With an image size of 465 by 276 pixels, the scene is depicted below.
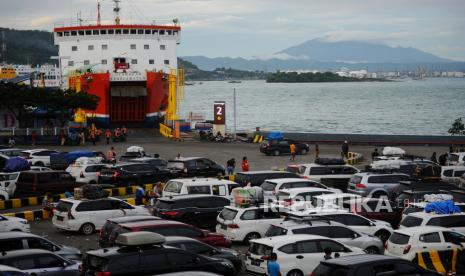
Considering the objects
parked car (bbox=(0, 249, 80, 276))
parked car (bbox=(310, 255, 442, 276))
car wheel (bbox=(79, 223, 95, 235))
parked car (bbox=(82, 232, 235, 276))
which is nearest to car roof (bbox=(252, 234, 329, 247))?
parked car (bbox=(82, 232, 235, 276))

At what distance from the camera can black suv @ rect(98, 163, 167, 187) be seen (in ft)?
96.7

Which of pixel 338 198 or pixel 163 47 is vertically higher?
pixel 163 47

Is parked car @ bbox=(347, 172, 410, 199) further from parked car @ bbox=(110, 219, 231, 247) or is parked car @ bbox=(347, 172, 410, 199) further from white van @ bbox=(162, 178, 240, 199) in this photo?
parked car @ bbox=(110, 219, 231, 247)

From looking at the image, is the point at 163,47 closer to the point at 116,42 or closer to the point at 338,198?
the point at 116,42

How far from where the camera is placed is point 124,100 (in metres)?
59.0

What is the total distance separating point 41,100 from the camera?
4897 cm

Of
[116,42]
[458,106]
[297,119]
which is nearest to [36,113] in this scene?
[116,42]

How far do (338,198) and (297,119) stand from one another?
106 m

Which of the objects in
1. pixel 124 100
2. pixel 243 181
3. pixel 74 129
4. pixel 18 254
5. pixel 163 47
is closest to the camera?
pixel 18 254

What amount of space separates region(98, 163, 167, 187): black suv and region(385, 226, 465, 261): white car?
15022 mm

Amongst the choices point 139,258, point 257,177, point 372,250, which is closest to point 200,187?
point 257,177

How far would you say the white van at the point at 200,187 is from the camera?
2370cm

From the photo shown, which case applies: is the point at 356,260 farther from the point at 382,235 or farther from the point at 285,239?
the point at 382,235

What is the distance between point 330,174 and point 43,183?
10743mm
